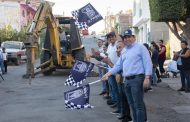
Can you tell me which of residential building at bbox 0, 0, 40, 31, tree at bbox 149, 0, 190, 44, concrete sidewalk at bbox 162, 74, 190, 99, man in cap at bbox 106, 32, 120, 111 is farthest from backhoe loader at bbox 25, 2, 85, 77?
residential building at bbox 0, 0, 40, 31

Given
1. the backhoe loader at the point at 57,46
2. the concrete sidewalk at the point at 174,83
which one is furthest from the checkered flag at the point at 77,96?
the backhoe loader at the point at 57,46

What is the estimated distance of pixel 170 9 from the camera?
17.2 metres

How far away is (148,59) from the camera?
8914 mm

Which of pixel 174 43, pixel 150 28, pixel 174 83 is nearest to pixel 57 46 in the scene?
pixel 174 83

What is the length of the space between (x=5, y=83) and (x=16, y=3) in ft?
141

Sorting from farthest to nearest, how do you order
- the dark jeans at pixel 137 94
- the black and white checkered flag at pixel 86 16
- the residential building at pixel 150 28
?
1. the residential building at pixel 150 28
2. the black and white checkered flag at pixel 86 16
3. the dark jeans at pixel 137 94

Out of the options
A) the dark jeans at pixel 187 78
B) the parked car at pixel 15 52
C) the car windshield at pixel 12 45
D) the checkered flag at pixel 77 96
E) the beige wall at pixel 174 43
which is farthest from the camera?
the car windshield at pixel 12 45

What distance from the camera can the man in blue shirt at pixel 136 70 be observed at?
8.88 metres

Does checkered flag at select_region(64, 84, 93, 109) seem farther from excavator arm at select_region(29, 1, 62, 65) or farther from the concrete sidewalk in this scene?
excavator arm at select_region(29, 1, 62, 65)

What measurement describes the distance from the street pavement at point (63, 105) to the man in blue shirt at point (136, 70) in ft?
5.74

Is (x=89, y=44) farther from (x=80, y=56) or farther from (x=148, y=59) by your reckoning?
(x=148, y=59)

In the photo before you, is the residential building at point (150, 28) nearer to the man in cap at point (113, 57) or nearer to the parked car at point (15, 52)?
the parked car at point (15, 52)

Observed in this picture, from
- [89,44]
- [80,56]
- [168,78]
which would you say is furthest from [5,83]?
[89,44]

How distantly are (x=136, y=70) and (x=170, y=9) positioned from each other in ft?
28.4
